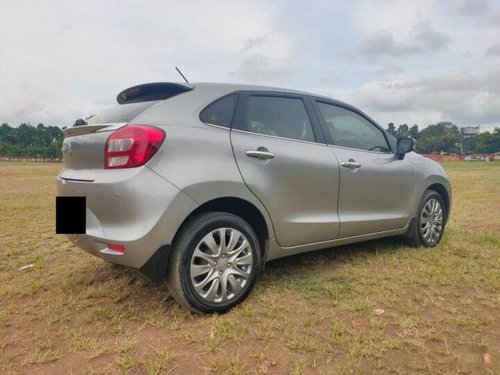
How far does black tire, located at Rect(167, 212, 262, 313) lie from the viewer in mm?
2547

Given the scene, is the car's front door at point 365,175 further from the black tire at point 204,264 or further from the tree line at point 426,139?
the tree line at point 426,139

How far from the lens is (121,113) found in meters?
2.85

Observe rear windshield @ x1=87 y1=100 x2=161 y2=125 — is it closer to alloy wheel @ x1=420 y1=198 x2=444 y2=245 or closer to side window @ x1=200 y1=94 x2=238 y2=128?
side window @ x1=200 y1=94 x2=238 y2=128

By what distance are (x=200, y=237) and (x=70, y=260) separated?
2.23m

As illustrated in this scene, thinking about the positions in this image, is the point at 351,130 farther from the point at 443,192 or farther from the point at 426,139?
the point at 426,139

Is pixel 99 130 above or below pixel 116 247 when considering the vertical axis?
above

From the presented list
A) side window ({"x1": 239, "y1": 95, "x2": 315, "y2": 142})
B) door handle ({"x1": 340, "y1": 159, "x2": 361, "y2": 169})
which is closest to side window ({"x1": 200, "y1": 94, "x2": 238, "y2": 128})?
side window ({"x1": 239, "y1": 95, "x2": 315, "y2": 142})

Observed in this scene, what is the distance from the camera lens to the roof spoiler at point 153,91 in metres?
2.89

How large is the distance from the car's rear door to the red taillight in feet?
1.95

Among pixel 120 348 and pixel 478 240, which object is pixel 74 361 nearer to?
pixel 120 348

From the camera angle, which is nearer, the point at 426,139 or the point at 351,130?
the point at 351,130

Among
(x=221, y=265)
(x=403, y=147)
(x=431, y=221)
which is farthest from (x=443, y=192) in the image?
(x=221, y=265)

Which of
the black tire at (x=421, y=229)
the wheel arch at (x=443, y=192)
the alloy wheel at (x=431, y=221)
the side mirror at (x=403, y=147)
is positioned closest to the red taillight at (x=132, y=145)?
the side mirror at (x=403, y=147)

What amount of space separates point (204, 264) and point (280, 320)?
64 centimetres
